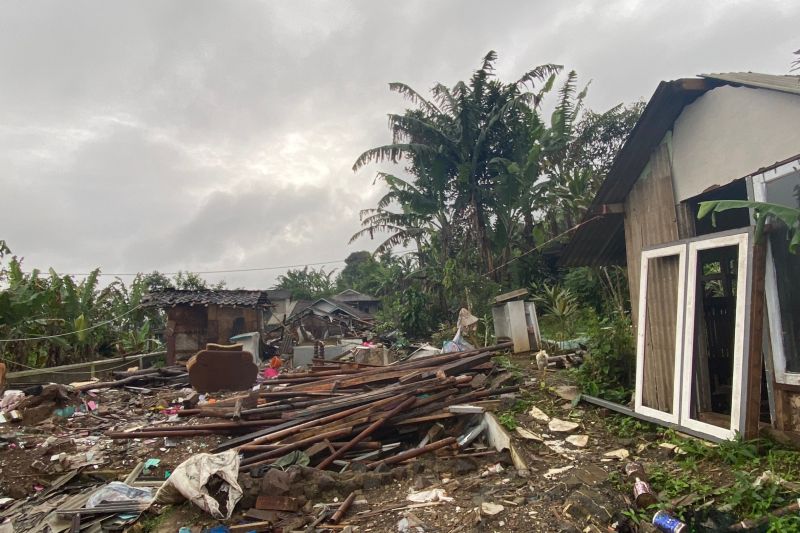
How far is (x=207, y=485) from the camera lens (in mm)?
4234

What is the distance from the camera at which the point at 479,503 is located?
3672mm

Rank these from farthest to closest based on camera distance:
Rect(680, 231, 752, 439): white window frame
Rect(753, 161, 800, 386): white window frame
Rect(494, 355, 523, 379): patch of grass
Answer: Rect(494, 355, 523, 379): patch of grass → Rect(680, 231, 752, 439): white window frame → Rect(753, 161, 800, 386): white window frame

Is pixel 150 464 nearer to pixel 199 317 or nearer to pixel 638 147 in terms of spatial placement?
pixel 638 147

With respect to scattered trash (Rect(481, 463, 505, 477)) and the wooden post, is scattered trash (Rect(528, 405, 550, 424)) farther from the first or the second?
the wooden post

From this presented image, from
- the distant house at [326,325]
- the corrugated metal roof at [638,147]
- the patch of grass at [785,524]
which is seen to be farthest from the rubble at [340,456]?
the distant house at [326,325]

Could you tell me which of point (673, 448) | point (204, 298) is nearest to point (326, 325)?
point (204, 298)

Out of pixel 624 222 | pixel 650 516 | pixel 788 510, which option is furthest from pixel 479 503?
pixel 624 222

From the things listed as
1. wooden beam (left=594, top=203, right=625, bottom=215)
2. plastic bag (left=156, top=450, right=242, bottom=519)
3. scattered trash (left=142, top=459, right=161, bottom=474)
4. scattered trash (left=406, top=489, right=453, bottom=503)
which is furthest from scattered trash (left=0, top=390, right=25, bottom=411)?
wooden beam (left=594, top=203, right=625, bottom=215)

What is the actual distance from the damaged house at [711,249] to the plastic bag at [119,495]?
4.97 meters

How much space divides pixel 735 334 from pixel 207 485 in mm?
4712

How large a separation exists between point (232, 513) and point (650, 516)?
3.36 m

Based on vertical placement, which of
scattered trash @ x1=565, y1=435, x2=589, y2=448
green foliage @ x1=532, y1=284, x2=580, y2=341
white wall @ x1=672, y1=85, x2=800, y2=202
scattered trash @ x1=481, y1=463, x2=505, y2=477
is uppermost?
white wall @ x1=672, y1=85, x2=800, y2=202

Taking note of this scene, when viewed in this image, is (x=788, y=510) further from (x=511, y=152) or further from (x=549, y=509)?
(x=511, y=152)

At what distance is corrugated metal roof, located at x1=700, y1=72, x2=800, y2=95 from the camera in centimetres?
361
